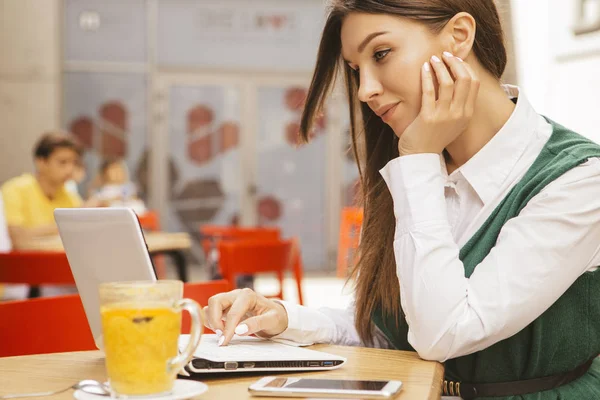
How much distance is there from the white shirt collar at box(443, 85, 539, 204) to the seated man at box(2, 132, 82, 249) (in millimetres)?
3664

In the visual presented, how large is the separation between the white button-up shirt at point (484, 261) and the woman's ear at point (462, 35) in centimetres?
22

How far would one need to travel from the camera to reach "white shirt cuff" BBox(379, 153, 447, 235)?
1287 mm

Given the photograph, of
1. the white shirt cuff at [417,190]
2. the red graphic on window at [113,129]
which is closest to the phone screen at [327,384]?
the white shirt cuff at [417,190]

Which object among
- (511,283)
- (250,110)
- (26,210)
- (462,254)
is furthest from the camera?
(250,110)

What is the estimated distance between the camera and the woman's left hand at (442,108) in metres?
1.34

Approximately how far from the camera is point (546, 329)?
1.30m

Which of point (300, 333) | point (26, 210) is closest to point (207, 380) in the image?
point (300, 333)

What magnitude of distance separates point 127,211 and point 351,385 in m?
0.39

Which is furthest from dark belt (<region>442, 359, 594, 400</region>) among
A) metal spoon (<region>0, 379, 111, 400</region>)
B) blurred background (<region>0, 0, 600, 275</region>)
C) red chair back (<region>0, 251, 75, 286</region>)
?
blurred background (<region>0, 0, 600, 275</region>)

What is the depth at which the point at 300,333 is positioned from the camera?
1443 millimetres

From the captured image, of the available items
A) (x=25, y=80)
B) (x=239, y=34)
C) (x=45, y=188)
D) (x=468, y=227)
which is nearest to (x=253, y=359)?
(x=468, y=227)

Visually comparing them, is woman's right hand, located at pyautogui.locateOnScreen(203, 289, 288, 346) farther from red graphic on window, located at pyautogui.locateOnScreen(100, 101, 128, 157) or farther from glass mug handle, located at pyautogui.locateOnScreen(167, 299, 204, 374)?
red graphic on window, located at pyautogui.locateOnScreen(100, 101, 128, 157)

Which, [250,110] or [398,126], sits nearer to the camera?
[398,126]

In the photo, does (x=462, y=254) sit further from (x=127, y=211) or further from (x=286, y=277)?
(x=286, y=277)
